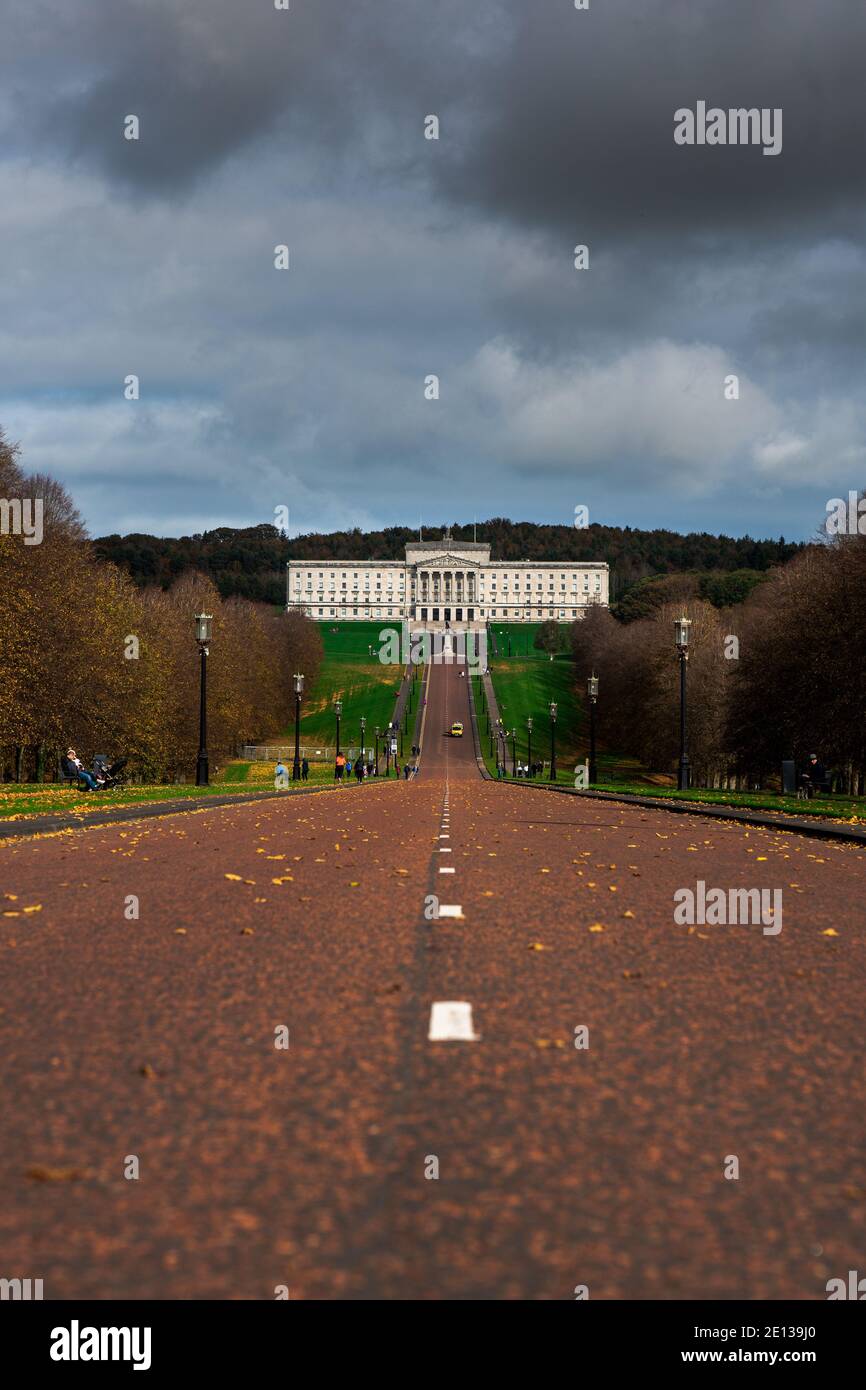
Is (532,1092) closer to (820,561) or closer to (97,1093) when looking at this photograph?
(97,1093)

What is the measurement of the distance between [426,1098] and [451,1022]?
1.23m

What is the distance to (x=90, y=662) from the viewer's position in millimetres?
47594

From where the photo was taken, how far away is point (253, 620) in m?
91.9

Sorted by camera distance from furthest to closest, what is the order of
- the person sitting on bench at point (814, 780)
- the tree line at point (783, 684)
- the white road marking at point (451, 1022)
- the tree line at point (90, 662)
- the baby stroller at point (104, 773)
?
1. the tree line at point (783, 684)
2. the tree line at point (90, 662)
3. the person sitting on bench at point (814, 780)
4. the baby stroller at point (104, 773)
5. the white road marking at point (451, 1022)

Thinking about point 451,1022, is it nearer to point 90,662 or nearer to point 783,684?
point 90,662

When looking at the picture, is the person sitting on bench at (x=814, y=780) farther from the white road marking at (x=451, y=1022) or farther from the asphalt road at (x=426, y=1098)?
the white road marking at (x=451, y=1022)

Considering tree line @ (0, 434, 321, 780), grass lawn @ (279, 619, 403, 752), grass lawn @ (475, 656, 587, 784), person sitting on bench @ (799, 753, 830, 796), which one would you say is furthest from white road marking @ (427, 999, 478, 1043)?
grass lawn @ (279, 619, 403, 752)

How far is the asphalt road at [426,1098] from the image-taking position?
3234 millimetres

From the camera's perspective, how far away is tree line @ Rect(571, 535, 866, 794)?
4400 cm

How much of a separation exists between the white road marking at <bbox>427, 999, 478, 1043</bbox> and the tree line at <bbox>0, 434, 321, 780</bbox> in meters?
34.3

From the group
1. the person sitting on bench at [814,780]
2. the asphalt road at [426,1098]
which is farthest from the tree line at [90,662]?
Answer: the asphalt road at [426,1098]

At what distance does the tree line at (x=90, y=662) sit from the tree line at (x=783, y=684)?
24.4 meters

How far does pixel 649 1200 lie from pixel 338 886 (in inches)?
304
